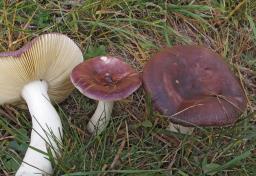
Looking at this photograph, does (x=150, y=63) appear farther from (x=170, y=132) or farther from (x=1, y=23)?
(x=1, y=23)

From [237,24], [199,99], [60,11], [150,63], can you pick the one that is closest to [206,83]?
[199,99]

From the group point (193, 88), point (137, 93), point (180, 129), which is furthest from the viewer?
point (137, 93)

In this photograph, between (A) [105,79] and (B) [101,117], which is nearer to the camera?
(A) [105,79]

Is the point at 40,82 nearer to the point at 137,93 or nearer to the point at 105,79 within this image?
the point at 105,79

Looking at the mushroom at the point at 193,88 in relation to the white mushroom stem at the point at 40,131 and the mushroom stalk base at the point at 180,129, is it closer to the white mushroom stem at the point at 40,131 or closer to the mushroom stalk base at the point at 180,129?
the mushroom stalk base at the point at 180,129

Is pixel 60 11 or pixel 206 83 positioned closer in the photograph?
pixel 206 83

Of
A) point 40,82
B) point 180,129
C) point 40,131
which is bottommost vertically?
point 180,129

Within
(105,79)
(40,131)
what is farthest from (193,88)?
(40,131)
